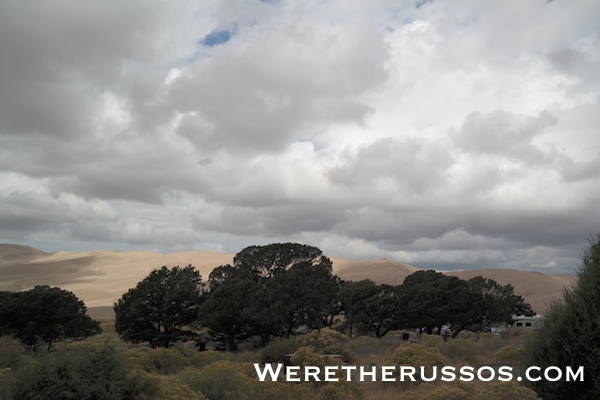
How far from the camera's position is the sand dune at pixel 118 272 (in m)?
84.7

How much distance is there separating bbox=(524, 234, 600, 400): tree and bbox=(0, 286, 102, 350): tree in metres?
26.0

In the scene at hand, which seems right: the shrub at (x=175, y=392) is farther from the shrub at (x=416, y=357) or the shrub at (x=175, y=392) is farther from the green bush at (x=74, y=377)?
the shrub at (x=416, y=357)

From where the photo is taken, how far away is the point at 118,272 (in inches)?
4326

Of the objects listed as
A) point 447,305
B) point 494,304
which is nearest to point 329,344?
point 447,305

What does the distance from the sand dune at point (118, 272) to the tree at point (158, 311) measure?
3890 centimetres

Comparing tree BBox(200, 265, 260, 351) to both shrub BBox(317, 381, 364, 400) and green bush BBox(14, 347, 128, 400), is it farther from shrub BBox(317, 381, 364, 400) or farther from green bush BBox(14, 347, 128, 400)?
green bush BBox(14, 347, 128, 400)

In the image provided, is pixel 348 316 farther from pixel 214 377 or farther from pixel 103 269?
pixel 103 269

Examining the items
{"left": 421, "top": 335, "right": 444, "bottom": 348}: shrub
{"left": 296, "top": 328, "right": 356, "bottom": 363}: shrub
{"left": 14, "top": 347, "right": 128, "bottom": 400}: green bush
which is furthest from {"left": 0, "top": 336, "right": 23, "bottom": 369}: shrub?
{"left": 421, "top": 335, "right": 444, "bottom": 348}: shrub

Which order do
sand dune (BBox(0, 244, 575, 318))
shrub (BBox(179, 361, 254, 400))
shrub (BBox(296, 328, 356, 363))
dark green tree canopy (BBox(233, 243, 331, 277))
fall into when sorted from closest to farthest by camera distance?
shrub (BBox(179, 361, 254, 400)) → shrub (BBox(296, 328, 356, 363)) → dark green tree canopy (BBox(233, 243, 331, 277)) → sand dune (BBox(0, 244, 575, 318))

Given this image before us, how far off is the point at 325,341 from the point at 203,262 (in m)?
110

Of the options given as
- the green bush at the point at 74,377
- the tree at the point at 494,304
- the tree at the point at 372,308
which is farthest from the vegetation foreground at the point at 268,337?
the tree at the point at 494,304

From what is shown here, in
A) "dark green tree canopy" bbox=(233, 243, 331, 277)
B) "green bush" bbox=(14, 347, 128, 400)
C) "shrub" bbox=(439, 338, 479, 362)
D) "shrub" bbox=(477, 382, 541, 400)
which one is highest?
"dark green tree canopy" bbox=(233, 243, 331, 277)

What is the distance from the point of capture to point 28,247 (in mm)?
148750

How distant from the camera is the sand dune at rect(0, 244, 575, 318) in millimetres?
84688
